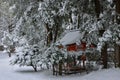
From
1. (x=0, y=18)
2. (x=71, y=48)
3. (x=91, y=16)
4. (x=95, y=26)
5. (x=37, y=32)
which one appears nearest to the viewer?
(x=95, y=26)

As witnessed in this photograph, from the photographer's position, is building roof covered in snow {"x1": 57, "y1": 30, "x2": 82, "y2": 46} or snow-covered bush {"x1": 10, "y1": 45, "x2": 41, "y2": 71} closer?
building roof covered in snow {"x1": 57, "y1": 30, "x2": 82, "y2": 46}

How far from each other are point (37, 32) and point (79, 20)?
18.9 ft

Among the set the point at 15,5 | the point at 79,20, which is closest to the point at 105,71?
the point at 79,20

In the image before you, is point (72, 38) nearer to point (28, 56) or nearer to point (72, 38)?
point (72, 38)

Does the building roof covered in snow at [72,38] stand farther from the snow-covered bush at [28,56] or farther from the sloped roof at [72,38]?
the snow-covered bush at [28,56]

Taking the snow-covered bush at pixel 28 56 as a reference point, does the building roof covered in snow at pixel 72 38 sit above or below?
above

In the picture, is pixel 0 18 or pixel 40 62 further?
pixel 0 18

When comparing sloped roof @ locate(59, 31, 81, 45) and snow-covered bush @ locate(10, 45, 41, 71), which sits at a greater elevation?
sloped roof @ locate(59, 31, 81, 45)

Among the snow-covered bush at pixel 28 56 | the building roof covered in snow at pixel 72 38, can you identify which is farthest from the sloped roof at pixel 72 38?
the snow-covered bush at pixel 28 56

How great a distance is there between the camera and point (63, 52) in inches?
769

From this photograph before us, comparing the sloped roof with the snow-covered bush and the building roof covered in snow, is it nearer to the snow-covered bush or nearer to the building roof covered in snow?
the building roof covered in snow

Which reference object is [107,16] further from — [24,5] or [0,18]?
[0,18]

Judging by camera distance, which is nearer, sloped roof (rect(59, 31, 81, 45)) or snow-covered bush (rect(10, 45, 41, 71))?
sloped roof (rect(59, 31, 81, 45))

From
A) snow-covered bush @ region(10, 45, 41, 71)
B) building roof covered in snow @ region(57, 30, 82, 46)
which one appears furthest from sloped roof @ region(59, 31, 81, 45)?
snow-covered bush @ region(10, 45, 41, 71)
